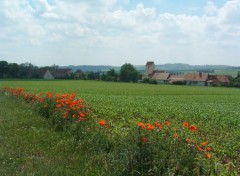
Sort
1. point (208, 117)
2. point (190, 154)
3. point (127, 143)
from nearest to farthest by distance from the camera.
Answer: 1. point (190, 154)
2. point (127, 143)
3. point (208, 117)

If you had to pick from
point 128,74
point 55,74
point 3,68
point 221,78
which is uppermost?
point 3,68

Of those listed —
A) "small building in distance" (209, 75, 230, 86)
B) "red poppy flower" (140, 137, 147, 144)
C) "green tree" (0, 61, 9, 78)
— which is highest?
"green tree" (0, 61, 9, 78)

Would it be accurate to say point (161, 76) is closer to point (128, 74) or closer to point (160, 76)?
point (160, 76)

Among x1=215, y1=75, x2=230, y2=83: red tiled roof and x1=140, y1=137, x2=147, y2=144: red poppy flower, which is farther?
x1=215, y1=75, x2=230, y2=83: red tiled roof

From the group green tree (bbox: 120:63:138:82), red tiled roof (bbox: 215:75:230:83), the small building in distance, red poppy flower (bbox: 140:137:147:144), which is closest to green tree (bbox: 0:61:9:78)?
green tree (bbox: 120:63:138:82)

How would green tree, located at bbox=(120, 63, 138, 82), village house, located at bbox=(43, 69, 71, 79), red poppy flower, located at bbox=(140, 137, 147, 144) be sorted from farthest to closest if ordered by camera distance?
village house, located at bbox=(43, 69, 71, 79)
green tree, located at bbox=(120, 63, 138, 82)
red poppy flower, located at bbox=(140, 137, 147, 144)

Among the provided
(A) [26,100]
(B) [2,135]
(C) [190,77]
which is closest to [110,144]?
(B) [2,135]

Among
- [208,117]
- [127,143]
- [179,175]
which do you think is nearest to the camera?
[179,175]

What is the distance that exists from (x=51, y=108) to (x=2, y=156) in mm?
5636

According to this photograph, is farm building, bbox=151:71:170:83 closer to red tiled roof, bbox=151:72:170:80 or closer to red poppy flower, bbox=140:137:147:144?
red tiled roof, bbox=151:72:170:80

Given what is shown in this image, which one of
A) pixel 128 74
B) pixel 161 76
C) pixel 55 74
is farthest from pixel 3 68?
pixel 161 76

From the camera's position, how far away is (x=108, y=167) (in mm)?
6590

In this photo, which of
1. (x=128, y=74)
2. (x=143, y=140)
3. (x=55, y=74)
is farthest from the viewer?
(x=55, y=74)

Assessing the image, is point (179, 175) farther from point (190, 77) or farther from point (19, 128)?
point (190, 77)
